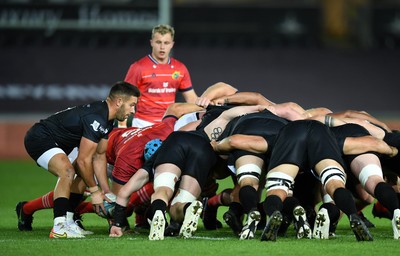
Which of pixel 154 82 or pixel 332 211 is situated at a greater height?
pixel 154 82

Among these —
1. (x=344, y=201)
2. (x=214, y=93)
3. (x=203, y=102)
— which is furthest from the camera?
(x=214, y=93)

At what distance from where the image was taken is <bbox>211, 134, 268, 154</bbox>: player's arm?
879 cm

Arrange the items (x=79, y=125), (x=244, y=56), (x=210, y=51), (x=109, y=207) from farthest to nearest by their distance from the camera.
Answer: (x=244, y=56) < (x=210, y=51) < (x=109, y=207) < (x=79, y=125)

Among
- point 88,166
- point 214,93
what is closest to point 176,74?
Answer: point 214,93

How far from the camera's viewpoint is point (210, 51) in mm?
17422

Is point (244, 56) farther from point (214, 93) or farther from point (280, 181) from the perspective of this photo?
point (280, 181)

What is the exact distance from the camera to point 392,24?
17297 millimetres

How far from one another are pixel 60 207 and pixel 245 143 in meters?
1.73

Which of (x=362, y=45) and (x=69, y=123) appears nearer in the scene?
(x=69, y=123)

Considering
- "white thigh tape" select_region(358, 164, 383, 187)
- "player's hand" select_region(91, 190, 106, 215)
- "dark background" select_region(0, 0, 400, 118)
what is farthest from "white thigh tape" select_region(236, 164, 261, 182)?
"dark background" select_region(0, 0, 400, 118)

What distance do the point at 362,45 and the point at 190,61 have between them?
3134 mm

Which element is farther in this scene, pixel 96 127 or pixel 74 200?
pixel 74 200

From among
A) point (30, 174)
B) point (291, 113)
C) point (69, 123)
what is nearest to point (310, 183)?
point (291, 113)

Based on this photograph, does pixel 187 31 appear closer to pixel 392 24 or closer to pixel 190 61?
pixel 190 61
